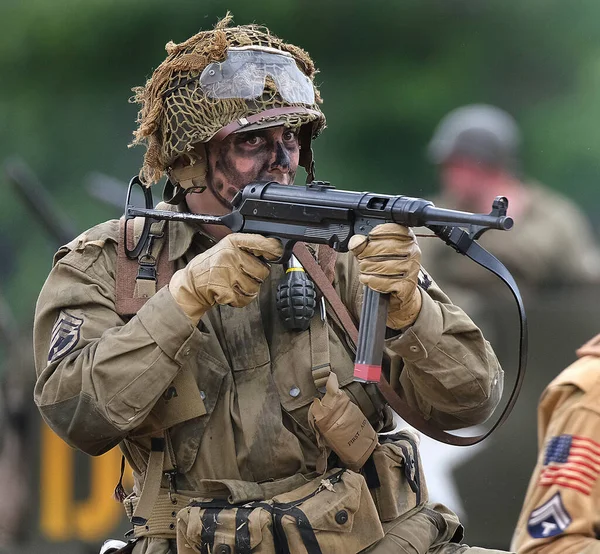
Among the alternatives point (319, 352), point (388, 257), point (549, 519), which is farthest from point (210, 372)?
point (549, 519)

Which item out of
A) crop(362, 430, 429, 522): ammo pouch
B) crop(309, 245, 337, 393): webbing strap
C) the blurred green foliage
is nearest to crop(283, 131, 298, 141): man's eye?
crop(309, 245, 337, 393): webbing strap

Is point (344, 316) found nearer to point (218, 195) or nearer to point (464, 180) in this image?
point (218, 195)

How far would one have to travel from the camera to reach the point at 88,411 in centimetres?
380

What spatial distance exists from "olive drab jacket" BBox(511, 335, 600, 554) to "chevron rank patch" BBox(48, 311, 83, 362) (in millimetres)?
1596

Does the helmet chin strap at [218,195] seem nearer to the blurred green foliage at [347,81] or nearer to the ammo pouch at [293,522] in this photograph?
the ammo pouch at [293,522]

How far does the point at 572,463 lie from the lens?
2.85 m

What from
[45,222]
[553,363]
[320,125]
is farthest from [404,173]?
[320,125]

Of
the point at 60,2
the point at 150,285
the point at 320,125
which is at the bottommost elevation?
the point at 150,285

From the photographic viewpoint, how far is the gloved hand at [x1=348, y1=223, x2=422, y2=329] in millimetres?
3496

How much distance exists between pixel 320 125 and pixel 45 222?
343cm

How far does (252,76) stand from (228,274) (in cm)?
76

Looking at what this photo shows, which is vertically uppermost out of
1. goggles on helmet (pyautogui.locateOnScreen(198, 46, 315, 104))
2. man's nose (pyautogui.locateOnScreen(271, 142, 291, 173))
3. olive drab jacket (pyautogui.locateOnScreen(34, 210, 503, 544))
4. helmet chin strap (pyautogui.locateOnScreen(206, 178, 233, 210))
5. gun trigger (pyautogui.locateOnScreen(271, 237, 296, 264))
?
goggles on helmet (pyautogui.locateOnScreen(198, 46, 315, 104))

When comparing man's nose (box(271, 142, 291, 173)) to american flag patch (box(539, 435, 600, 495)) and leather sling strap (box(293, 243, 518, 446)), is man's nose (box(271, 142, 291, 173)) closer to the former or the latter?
leather sling strap (box(293, 243, 518, 446))

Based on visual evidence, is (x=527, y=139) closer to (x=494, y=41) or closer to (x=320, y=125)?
(x=494, y=41)
